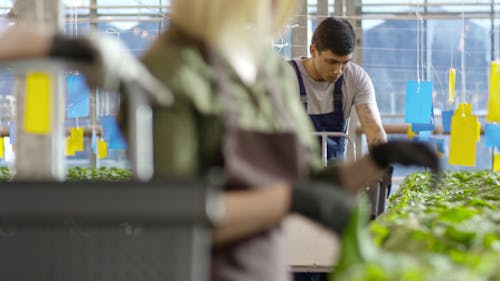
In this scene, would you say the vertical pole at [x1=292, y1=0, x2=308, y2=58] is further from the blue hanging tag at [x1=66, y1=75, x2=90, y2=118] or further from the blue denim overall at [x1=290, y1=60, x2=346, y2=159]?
the blue denim overall at [x1=290, y1=60, x2=346, y2=159]

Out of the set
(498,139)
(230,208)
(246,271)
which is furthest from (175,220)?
(498,139)

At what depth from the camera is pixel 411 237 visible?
2.21 meters

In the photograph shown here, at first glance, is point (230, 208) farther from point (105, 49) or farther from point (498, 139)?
point (498, 139)

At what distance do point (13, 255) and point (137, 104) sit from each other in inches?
11.0

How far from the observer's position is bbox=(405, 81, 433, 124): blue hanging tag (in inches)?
231

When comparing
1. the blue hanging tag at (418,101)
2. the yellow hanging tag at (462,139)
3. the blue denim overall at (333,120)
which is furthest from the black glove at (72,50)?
the blue hanging tag at (418,101)

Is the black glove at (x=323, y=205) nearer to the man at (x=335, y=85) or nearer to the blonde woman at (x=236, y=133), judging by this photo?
the blonde woman at (x=236, y=133)

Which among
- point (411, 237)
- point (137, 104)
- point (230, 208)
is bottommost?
point (411, 237)

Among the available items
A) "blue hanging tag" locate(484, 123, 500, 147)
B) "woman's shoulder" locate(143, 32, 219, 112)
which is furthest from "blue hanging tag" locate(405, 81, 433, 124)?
"woman's shoulder" locate(143, 32, 219, 112)

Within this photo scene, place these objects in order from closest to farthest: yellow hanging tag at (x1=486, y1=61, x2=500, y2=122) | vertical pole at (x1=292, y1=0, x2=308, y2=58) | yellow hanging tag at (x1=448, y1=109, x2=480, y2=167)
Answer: yellow hanging tag at (x1=448, y1=109, x2=480, y2=167) → yellow hanging tag at (x1=486, y1=61, x2=500, y2=122) → vertical pole at (x1=292, y1=0, x2=308, y2=58)

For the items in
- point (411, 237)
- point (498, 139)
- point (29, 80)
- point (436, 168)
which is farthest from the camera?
point (498, 139)

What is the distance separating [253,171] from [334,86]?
10.1ft

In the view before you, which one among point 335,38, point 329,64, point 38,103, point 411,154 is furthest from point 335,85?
point 38,103

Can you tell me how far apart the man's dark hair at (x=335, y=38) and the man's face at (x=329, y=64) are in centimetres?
2
